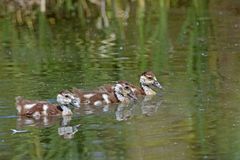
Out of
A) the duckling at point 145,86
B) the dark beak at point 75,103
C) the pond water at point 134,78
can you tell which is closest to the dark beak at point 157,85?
the duckling at point 145,86

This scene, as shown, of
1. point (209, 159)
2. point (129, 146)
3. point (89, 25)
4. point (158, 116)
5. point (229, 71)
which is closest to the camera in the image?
point (209, 159)

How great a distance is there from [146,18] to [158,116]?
5.41 meters

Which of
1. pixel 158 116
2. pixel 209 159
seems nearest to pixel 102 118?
pixel 158 116

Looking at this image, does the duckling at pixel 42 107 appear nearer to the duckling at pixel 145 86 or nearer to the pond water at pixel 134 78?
the pond water at pixel 134 78

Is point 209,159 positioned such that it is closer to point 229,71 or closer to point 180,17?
point 229,71

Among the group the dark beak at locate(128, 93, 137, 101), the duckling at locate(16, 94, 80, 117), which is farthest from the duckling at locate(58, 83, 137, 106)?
the duckling at locate(16, 94, 80, 117)

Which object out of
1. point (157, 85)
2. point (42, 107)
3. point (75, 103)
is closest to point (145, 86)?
point (157, 85)

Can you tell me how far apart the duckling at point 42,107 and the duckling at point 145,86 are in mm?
582

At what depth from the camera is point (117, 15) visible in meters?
13.2

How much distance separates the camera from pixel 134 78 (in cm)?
946

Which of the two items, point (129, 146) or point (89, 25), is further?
point (89, 25)

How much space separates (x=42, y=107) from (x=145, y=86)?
1259 mm

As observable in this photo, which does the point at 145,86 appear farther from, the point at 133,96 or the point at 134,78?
the point at 134,78

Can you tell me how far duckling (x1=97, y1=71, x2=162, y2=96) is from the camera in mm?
8742
